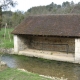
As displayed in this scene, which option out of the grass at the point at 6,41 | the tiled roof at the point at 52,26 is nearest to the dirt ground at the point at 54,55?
the tiled roof at the point at 52,26

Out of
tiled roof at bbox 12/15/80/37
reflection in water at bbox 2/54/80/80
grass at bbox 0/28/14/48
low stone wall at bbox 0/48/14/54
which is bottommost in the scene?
reflection in water at bbox 2/54/80/80

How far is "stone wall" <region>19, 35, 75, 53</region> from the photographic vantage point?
1813 centimetres

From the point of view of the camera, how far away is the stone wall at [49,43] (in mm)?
18128

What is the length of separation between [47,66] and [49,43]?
5.09 m

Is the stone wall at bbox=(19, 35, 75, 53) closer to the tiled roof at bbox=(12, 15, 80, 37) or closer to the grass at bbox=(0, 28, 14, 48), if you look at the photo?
the tiled roof at bbox=(12, 15, 80, 37)

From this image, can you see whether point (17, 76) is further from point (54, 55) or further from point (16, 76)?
point (54, 55)

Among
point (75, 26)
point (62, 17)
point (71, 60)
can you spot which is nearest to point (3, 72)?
point (71, 60)

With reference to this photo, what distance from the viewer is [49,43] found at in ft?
63.6

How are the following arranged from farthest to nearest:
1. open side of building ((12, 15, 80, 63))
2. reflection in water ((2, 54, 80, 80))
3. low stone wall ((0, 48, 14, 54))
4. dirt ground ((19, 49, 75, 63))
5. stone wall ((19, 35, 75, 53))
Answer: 1. low stone wall ((0, 48, 14, 54))
2. stone wall ((19, 35, 75, 53))
3. open side of building ((12, 15, 80, 63))
4. dirt ground ((19, 49, 75, 63))
5. reflection in water ((2, 54, 80, 80))

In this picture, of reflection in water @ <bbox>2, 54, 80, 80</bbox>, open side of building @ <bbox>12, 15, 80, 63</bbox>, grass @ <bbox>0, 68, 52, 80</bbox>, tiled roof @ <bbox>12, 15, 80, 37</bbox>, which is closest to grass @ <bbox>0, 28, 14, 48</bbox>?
open side of building @ <bbox>12, 15, 80, 63</bbox>

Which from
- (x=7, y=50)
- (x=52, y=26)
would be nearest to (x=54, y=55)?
(x=52, y=26)

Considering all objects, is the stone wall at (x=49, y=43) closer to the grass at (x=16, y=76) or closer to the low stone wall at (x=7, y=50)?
the low stone wall at (x=7, y=50)

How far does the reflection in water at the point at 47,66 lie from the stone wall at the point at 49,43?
112 inches

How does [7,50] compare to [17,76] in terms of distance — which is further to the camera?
[7,50]
